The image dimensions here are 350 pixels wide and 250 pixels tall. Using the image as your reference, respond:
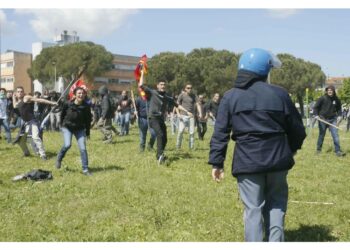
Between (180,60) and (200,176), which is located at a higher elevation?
(180,60)

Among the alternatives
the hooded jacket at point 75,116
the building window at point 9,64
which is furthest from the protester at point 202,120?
Answer: the building window at point 9,64

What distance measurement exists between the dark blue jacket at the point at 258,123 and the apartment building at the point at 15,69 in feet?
340

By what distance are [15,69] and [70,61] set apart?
37.4 m

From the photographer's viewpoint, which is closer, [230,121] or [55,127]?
[230,121]

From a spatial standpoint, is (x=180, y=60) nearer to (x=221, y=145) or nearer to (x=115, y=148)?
(x=115, y=148)

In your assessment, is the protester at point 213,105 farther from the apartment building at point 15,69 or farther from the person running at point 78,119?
the apartment building at point 15,69

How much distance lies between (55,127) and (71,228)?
1717cm

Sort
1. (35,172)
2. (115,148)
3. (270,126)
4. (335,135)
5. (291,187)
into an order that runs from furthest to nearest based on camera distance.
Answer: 1. (115,148)
2. (335,135)
3. (35,172)
4. (291,187)
5. (270,126)

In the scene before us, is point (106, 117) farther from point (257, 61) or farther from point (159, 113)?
point (257, 61)

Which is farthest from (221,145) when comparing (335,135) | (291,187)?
(335,135)

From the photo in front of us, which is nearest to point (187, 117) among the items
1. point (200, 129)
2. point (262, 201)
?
point (200, 129)

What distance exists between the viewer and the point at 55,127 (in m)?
22.2

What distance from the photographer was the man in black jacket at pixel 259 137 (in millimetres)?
4137

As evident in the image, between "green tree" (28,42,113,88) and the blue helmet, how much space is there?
67277 mm
